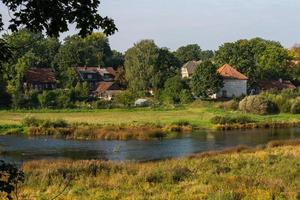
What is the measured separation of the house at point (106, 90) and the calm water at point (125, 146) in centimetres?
5051

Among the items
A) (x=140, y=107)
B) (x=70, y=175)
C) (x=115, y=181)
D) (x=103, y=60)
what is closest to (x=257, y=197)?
(x=115, y=181)

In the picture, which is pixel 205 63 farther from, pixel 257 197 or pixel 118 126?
pixel 257 197

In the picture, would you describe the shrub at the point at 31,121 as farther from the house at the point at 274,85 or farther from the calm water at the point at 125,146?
the house at the point at 274,85

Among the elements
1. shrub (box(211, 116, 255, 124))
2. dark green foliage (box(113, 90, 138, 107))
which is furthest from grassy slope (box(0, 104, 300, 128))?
dark green foliage (box(113, 90, 138, 107))

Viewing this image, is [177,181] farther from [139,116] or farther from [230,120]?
[139,116]

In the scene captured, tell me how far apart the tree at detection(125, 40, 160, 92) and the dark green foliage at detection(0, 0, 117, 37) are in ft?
291

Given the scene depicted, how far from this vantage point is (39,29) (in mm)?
6941

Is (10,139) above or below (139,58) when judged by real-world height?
below

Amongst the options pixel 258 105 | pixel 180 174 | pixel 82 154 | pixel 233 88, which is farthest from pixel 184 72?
pixel 180 174

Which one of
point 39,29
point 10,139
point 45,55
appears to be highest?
point 45,55

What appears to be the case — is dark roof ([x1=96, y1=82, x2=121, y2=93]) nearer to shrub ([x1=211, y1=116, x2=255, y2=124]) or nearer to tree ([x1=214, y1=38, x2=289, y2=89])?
tree ([x1=214, y1=38, x2=289, y2=89])

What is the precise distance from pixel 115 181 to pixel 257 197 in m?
6.78

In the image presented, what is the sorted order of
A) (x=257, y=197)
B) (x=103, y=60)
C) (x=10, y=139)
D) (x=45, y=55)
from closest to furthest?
(x=257, y=197) < (x=10, y=139) < (x=45, y=55) < (x=103, y=60)

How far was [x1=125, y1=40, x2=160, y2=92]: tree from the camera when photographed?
96.1 m
